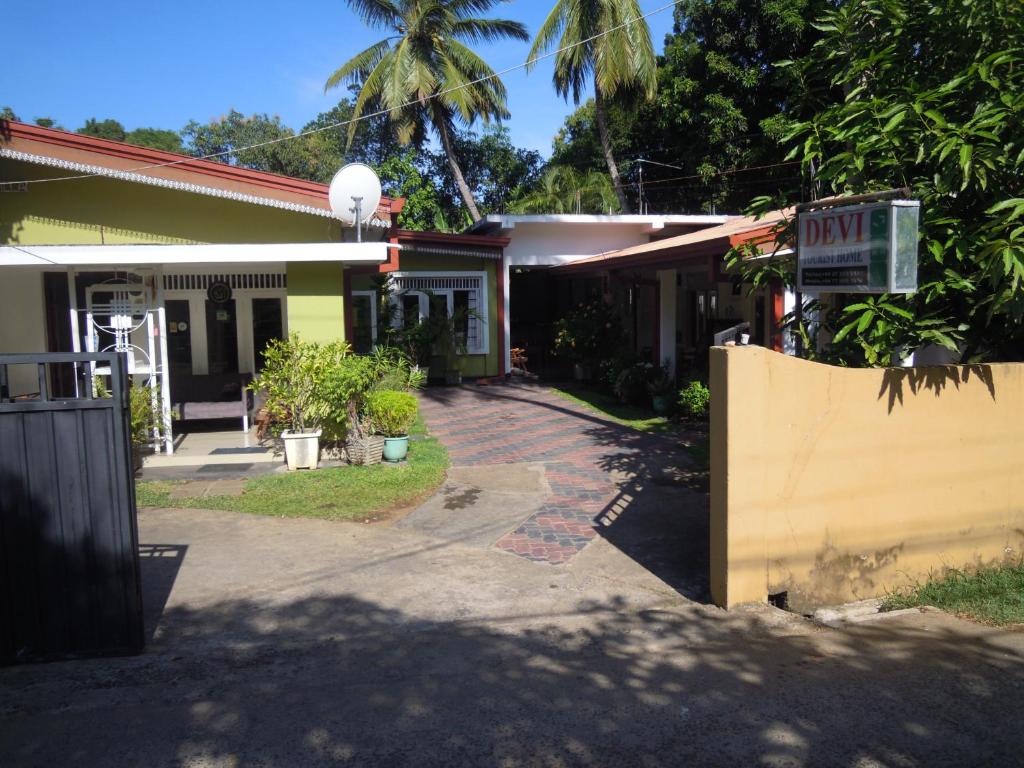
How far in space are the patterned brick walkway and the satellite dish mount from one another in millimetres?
3370

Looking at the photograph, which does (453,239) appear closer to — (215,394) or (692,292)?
(692,292)

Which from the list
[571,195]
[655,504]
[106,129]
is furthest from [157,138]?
[655,504]

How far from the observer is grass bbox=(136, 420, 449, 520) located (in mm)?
7941

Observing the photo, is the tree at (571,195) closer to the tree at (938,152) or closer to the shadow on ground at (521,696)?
the tree at (938,152)

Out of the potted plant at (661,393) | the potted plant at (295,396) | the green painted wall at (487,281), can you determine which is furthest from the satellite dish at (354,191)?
the green painted wall at (487,281)

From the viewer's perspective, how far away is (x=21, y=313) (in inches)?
424

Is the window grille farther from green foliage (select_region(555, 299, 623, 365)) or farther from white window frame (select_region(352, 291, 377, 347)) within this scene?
green foliage (select_region(555, 299, 623, 365))

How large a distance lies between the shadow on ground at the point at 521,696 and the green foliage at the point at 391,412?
445cm

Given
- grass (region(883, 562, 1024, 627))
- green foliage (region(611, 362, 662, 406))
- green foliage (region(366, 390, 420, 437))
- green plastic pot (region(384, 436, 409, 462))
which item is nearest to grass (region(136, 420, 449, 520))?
green plastic pot (region(384, 436, 409, 462))

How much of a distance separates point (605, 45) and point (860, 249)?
17910mm

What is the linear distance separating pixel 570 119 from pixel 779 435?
96.0ft

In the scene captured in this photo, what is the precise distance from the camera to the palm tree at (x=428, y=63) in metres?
22.5

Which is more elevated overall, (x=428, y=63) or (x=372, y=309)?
(x=428, y=63)

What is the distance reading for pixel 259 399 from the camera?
11891 millimetres
